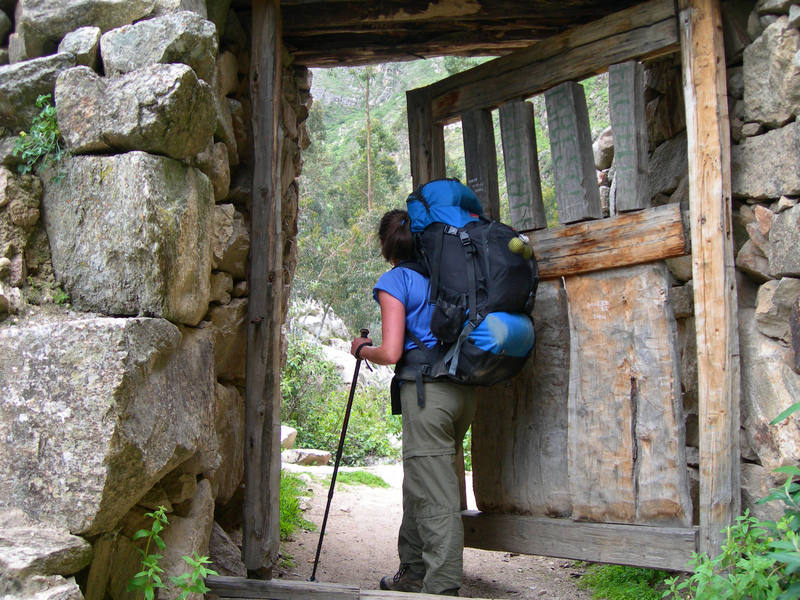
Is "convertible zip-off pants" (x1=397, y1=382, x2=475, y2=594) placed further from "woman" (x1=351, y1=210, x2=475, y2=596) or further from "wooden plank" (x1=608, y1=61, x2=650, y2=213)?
"wooden plank" (x1=608, y1=61, x2=650, y2=213)

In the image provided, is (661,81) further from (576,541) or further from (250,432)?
(250,432)

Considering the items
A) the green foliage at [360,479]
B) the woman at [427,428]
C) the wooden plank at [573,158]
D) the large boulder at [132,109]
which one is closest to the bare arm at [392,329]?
the woman at [427,428]

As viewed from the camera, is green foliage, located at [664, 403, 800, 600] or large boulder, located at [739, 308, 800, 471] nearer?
green foliage, located at [664, 403, 800, 600]

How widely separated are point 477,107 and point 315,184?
58.1ft

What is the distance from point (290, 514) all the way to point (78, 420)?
3510 mm

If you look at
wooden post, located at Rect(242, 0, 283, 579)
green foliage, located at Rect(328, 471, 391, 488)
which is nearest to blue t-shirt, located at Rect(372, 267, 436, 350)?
wooden post, located at Rect(242, 0, 283, 579)

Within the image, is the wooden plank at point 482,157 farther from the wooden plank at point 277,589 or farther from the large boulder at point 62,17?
the wooden plank at point 277,589

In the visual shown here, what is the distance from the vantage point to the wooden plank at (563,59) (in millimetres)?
4078

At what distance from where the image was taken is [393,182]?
26.3 m

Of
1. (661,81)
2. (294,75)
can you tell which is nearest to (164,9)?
(294,75)

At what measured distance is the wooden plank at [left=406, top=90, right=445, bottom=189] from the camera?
5074 millimetres

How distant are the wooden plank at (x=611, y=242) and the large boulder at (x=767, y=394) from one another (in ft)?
1.69

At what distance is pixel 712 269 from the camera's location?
3.75 metres

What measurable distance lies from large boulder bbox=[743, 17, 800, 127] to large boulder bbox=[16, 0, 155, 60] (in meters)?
2.83
